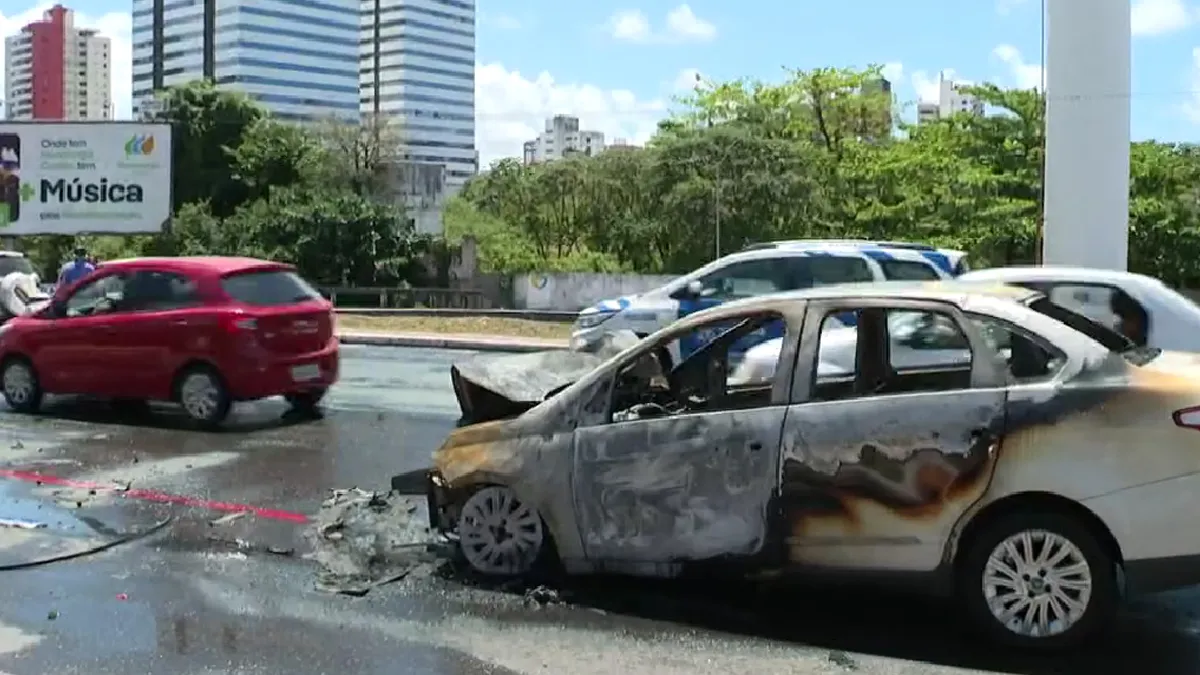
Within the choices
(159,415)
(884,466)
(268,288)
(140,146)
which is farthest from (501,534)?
(140,146)

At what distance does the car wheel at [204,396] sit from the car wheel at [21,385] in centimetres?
194

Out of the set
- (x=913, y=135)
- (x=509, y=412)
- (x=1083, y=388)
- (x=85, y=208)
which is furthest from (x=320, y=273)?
(x=1083, y=388)

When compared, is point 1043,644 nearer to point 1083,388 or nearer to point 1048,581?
point 1048,581

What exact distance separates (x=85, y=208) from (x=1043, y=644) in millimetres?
38956

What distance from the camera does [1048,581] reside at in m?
5.46

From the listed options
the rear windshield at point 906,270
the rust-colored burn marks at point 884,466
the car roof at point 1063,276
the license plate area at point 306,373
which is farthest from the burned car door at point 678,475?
the rear windshield at point 906,270

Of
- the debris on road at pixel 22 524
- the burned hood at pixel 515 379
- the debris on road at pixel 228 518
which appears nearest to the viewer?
the burned hood at pixel 515 379

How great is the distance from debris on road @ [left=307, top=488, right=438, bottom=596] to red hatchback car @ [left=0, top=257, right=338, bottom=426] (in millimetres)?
3561

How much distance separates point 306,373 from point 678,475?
7028mm

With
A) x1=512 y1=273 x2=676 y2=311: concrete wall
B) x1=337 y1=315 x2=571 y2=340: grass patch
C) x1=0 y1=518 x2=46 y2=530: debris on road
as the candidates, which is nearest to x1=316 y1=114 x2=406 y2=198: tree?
x1=512 y1=273 x2=676 y2=311: concrete wall

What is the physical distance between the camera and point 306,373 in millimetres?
12383

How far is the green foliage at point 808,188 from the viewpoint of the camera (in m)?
36.9

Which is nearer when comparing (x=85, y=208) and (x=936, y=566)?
(x=936, y=566)

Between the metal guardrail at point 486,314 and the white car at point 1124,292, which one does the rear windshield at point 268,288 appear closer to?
the white car at point 1124,292
